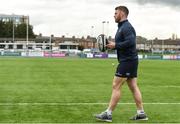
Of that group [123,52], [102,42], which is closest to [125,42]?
[123,52]

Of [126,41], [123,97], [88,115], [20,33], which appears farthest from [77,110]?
[20,33]

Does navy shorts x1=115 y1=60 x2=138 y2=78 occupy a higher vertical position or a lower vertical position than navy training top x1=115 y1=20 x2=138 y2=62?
lower

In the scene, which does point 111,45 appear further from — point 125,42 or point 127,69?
point 127,69

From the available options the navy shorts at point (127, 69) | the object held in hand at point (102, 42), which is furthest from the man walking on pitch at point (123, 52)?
the object held in hand at point (102, 42)

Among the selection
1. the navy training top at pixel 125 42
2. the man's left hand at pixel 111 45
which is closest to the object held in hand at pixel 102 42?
the man's left hand at pixel 111 45

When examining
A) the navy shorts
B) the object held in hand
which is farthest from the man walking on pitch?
the object held in hand

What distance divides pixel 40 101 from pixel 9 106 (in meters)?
1.43

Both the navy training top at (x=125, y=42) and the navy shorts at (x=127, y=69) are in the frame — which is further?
the navy shorts at (x=127, y=69)

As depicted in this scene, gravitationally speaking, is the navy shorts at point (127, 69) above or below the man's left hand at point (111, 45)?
below

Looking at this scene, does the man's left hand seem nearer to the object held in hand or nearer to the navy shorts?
the object held in hand

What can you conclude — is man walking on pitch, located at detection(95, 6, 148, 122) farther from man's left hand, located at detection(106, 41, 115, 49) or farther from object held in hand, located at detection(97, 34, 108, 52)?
object held in hand, located at detection(97, 34, 108, 52)

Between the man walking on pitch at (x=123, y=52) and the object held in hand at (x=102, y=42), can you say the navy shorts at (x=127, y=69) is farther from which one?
the object held in hand at (x=102, y=42)

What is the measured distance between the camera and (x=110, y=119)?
10.3m

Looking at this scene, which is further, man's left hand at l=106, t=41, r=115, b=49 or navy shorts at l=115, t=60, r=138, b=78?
navy shorts at l=115, t=60, r=138, b=78
